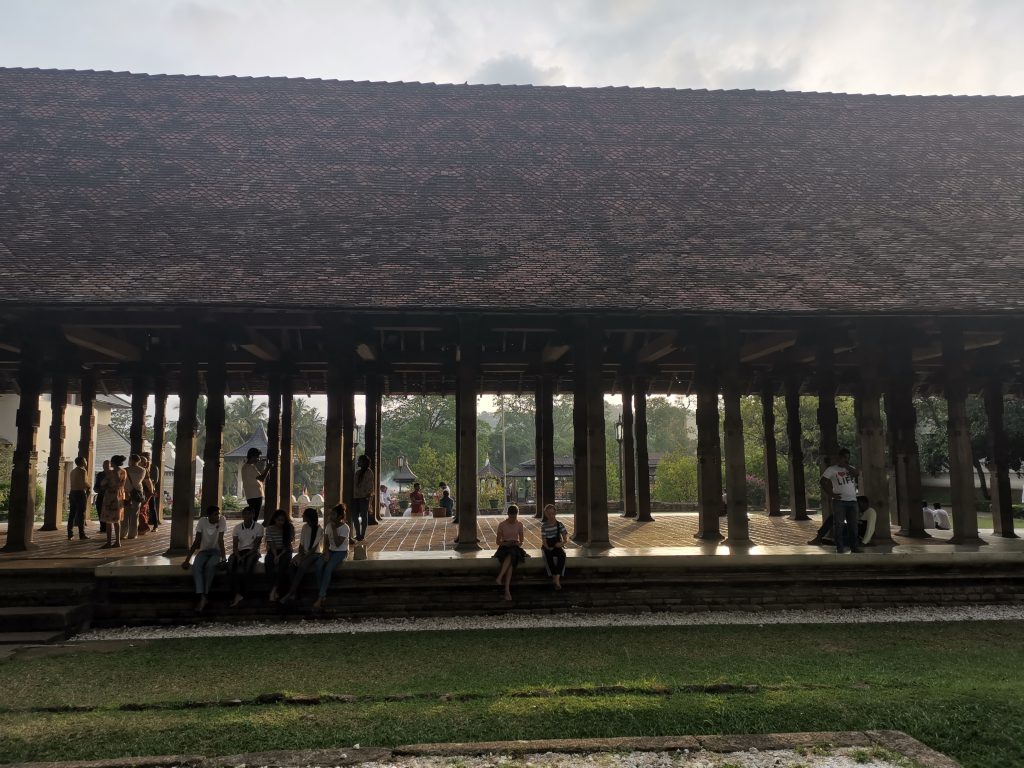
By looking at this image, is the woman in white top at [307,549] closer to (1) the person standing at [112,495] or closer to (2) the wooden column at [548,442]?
(1) the person standing at [112,495]

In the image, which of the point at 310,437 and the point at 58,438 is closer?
the point at 58,438

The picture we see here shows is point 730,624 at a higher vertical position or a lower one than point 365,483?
lower

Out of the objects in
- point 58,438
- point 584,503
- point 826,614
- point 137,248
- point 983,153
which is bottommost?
point 826,614

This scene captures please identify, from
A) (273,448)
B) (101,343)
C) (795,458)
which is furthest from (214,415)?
(795,458)

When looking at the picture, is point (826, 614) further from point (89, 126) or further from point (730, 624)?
point (89, 126)

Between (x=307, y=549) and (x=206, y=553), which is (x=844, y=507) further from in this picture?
(x=206, y=553)

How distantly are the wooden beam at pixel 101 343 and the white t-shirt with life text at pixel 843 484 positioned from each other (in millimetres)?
10821

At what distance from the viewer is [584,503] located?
10.7 metres

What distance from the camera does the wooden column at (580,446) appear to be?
31.9 ft

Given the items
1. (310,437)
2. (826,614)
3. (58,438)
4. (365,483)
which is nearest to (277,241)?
(365,483)

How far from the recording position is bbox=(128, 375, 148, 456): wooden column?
13906 millimetres

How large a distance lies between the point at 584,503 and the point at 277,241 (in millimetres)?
6177

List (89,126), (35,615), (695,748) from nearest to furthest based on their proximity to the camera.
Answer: (695,748)
(35,615)
(89,126)

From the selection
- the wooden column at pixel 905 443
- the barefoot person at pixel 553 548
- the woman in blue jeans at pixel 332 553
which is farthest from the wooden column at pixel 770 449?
the woman in blue jeans at pixel 332 553
